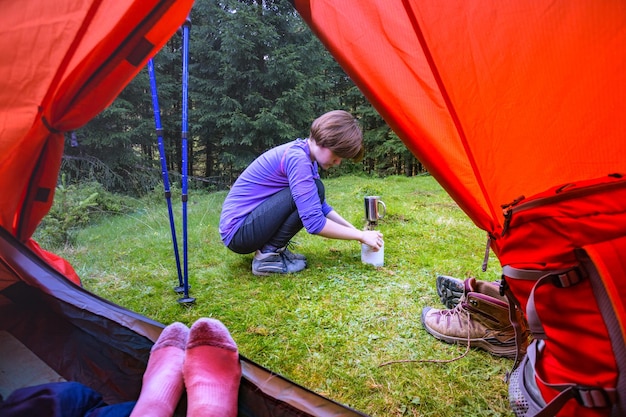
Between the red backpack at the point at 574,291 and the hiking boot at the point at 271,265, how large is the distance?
4.58ft

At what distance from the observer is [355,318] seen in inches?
60.0

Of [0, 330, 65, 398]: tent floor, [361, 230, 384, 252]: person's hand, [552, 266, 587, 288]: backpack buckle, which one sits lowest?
[0, 330, 65, 398]: tent floor

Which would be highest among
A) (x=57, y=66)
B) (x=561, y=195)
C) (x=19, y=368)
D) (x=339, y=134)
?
(x=57, y=66)

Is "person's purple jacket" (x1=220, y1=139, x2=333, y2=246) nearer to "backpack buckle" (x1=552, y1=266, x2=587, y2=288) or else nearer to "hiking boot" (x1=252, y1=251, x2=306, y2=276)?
"hiking boot" (x1=252, y1=251, x2=306, y2=276)

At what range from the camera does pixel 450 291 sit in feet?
5.06

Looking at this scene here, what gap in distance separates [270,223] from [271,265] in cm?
26

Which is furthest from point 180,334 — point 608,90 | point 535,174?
point 608,90

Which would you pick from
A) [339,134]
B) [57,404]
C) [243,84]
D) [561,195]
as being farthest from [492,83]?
[243,84]

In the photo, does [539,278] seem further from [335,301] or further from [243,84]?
[243,84]

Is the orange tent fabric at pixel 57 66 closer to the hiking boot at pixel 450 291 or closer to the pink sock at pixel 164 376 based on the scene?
the pink sock at pixel 164 376

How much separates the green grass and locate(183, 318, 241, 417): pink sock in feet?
0.90

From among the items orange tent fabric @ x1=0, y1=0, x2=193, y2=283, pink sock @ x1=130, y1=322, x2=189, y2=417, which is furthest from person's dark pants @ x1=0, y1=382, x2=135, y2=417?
orange tent fabric @ x1=0, y1=0, x2=193, y2=283

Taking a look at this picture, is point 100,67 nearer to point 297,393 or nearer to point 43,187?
point 43,187

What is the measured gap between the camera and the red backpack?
0.65 m
